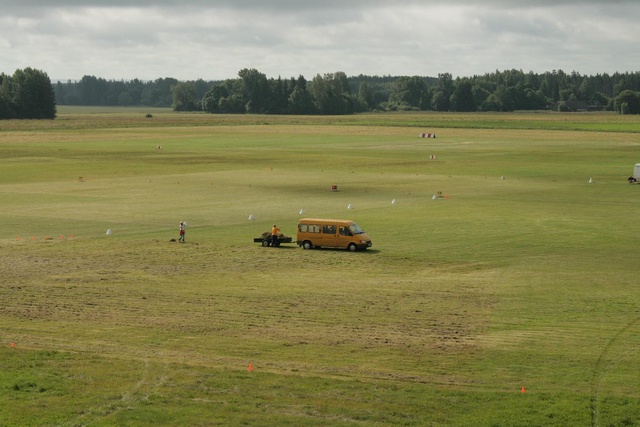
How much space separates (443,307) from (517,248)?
18664 millimetres

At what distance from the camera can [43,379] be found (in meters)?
30.8

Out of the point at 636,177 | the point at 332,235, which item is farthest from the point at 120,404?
the point at 636,177

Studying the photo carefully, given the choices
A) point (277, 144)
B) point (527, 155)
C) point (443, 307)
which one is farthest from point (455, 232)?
point (277, 144)

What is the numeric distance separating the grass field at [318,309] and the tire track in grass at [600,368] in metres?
0.11

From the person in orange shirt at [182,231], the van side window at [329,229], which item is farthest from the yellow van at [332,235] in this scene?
the person in orange shirt at [182,231]

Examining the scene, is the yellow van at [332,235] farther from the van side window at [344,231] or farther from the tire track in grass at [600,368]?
the tire track in grass at [600,368]

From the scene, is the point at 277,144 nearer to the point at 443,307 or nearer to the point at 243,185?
the point at 243,185

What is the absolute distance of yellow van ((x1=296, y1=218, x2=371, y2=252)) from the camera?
59156 millimetres

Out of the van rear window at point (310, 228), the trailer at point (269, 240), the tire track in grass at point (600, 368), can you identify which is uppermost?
the van rear window at point (310, 228)

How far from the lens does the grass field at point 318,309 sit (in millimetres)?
28812

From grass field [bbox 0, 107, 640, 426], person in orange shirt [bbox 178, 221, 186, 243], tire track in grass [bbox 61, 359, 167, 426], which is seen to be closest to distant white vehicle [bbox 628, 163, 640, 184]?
grass field [bbox 0, 107, 640, 426]

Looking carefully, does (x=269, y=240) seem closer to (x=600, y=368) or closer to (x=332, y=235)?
(x=332, y=235)

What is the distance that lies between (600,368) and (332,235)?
29.2 m

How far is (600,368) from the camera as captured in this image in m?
32.0
